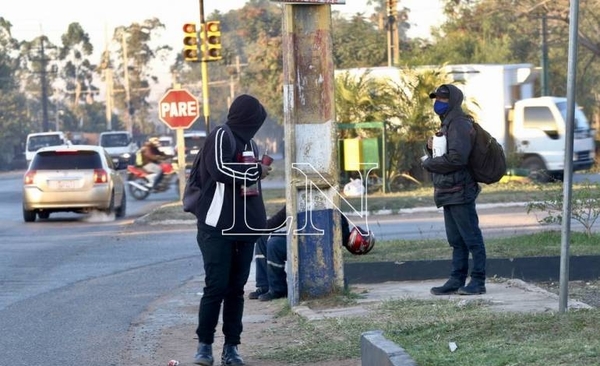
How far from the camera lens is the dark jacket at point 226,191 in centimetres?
838

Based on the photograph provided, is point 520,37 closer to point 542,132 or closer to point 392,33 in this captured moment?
point 392,33

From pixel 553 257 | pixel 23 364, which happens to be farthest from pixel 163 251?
pixel 23 364

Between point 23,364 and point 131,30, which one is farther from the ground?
point 131,30

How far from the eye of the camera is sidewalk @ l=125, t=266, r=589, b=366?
9250mm

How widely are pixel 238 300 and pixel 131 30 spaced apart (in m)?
89.0

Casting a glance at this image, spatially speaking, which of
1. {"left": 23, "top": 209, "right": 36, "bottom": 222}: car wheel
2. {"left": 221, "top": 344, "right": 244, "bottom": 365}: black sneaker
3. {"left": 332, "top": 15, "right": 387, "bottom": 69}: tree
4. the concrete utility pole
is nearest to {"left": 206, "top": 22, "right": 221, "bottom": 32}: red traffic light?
{"left": 23, "top": 209, "right": 36, "bottom": 222}: car wheel

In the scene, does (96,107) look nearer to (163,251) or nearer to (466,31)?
(466,31)

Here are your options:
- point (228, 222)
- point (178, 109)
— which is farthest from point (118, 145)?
point (228, 222)

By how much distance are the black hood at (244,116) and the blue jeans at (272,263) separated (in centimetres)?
316

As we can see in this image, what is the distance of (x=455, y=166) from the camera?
1080 cm

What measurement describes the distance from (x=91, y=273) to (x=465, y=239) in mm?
6218

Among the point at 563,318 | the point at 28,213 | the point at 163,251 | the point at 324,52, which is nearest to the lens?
the point at 563,318

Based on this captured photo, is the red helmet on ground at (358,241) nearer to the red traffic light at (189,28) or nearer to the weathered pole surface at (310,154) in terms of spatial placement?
A: the weathered pole surface at (310,154)

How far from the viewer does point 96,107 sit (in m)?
122
